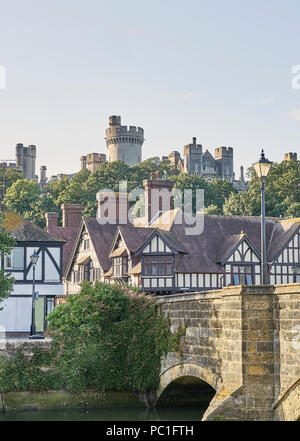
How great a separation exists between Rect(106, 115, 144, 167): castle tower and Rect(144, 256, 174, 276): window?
249 feet

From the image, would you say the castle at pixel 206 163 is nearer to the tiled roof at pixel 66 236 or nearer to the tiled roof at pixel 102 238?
the tiled roof at pixel 66 236

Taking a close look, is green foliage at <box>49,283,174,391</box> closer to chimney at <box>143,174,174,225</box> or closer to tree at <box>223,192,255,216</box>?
chimney at <box>143,174,174,225</box>

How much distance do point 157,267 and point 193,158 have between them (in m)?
80.7

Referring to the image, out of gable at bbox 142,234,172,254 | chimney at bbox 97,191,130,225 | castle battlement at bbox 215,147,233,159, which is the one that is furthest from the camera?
castle battlement at bbox 215,147,233,159

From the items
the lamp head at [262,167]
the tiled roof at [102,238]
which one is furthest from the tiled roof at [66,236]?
the lamp head at [262,167]

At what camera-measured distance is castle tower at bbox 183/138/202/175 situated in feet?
386

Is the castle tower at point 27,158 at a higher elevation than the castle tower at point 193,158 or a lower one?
higher

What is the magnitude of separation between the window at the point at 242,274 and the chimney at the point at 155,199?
871 cm

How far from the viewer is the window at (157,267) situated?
38.9 m

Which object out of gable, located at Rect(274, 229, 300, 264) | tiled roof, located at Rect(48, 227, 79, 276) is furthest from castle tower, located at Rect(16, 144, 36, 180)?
gable, located at Rect(274, 229, 300, 264)

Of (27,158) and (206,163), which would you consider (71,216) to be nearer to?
(206,163)
